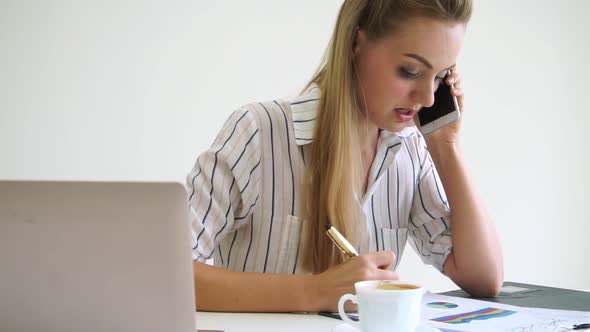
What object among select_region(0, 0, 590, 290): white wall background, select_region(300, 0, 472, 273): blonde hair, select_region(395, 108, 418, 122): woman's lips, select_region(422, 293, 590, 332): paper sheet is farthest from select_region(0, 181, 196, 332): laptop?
select_region(0, 0, 590, 290): white wall background

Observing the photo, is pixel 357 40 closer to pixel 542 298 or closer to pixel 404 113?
pixel 404 113

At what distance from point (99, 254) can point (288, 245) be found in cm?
80

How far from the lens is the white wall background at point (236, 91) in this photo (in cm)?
220

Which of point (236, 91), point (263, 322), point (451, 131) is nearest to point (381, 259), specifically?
point (263, 322)

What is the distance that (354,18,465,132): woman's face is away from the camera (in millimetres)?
1304

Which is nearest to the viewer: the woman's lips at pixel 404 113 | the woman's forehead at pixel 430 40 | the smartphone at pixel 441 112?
the woman's forehead at pixel 430 40

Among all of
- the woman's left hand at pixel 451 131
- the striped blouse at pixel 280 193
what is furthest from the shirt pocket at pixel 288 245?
the woman's left hand at pixel 451 131

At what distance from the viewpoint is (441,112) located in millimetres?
1552

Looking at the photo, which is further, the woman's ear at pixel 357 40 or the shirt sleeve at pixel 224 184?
the woman's ear at pixel 357 40

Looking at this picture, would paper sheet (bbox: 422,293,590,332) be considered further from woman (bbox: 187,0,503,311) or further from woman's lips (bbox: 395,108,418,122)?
woman's lips (bbox: 395,108,418,122)

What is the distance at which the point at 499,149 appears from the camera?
10.00ft

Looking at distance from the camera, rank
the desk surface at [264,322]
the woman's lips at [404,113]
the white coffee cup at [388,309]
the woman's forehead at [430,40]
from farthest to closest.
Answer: the woman's lips at [404,113]
the woman's forehead at [430,40]
the desk surface at [264,322]
the white coffee cup at [388,309]

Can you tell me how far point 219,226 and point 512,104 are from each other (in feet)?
6.89

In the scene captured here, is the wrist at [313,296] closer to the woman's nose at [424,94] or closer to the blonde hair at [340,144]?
the blonde hair at [340,144]
